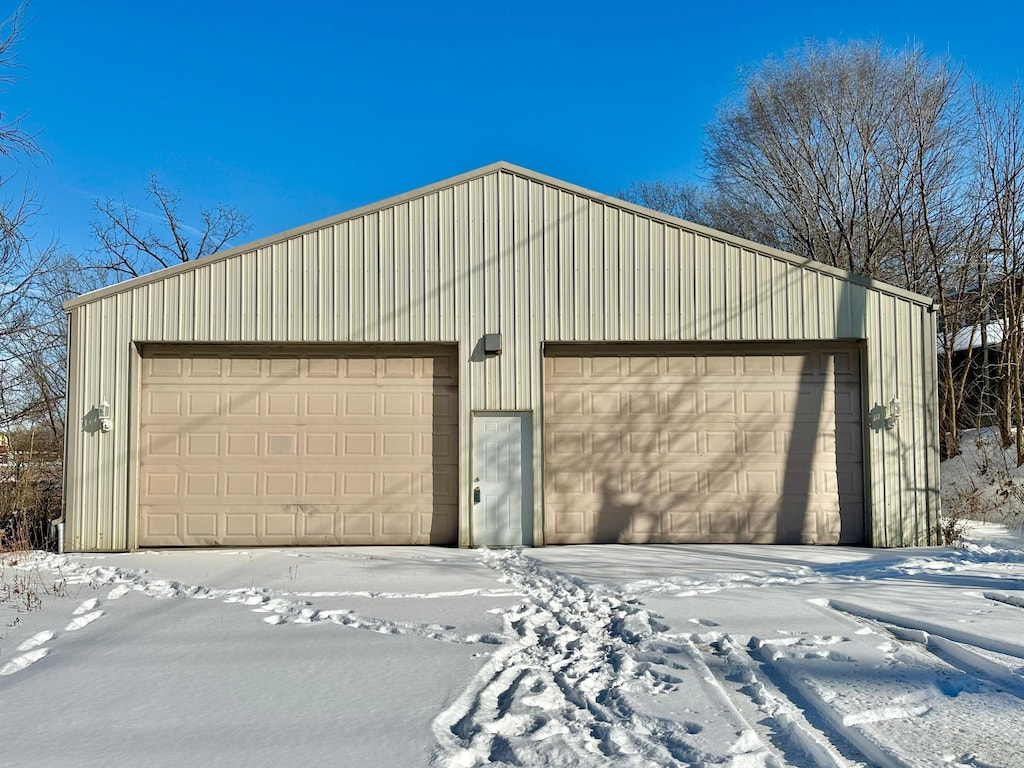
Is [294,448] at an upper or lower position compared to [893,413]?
lower

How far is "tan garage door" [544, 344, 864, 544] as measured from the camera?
921 centimetres

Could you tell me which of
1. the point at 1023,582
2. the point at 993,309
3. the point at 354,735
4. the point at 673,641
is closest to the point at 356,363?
the point at 673,641

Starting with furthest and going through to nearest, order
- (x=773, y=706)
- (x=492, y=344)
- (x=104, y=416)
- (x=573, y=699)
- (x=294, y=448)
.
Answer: (x=294, y=448) → (x=492, y=344) → (x=104, y=416) → (x=573, y=699) → (x=773, y=706)

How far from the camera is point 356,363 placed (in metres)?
9.38

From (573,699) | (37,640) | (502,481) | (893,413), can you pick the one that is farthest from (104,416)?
(893,413)

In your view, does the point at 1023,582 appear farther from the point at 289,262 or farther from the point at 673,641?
the point at 289,262

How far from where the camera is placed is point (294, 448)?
9.24 metres

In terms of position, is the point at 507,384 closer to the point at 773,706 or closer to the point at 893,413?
the point at 893,413

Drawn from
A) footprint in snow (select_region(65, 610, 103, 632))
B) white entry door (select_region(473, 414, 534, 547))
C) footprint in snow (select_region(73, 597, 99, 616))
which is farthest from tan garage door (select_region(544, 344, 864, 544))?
footprint in snow (select_region(65, 610, 103, 632))

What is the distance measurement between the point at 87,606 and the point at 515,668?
3753 mm

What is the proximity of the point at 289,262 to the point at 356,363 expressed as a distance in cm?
154

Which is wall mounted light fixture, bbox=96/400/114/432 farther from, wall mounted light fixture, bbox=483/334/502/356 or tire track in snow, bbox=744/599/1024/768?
tire track in snow, bbox=744/599/1024/768

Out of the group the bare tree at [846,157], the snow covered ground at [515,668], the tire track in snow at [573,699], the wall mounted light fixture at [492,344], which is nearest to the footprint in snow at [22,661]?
the snow covered ground at [515,668]

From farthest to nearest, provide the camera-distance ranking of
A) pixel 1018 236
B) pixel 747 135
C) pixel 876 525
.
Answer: pixel 747 135, pixel 1018 236, pixel 876 525
